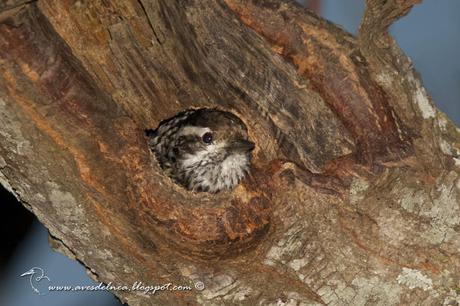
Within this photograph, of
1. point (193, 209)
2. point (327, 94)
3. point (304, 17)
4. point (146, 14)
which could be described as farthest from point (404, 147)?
point (146, 14)

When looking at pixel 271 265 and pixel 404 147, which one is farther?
pixel 271 265

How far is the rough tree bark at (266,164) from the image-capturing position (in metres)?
4.53

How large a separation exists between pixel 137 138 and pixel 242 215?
2.58ft

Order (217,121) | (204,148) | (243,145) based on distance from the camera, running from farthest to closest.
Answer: (204,148)
(217,121)
(243,145)

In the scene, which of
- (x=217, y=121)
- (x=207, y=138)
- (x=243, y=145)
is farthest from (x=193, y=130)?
(x=243, y=145)

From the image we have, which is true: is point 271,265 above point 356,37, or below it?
below

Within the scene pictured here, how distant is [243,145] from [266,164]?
0.57 meters

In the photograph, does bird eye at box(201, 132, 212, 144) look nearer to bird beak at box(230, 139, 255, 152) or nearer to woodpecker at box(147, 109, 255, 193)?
woodpecker at box(147, 109, 255, 193)

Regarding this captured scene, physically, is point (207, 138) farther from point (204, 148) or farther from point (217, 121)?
point (217, 121)

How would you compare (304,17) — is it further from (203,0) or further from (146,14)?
(146,14)

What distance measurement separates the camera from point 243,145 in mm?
5605

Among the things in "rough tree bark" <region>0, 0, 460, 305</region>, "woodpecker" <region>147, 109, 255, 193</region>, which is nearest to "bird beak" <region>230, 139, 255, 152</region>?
"woodpecker" <region>147, 109, 255, 193</region>

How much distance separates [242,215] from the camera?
16.2ft

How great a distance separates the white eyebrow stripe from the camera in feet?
20.7
